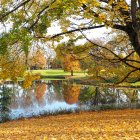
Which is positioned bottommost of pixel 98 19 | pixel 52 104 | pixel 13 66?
pixel 52 104

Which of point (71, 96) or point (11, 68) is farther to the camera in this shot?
point (71, 96)

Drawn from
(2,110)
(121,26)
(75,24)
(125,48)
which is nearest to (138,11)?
(121,26)

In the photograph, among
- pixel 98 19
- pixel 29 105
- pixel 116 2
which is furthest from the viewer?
pixel 29 105

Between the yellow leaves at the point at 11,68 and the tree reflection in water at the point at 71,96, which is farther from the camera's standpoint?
the tree reflection in water at the point at 71,96

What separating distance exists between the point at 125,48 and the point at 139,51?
24.2 feet

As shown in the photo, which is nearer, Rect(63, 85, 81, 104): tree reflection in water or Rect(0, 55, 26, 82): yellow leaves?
Rect(0, 55, 26, 82): yellow leaves

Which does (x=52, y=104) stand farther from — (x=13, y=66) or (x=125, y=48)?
(x=13, y=66)

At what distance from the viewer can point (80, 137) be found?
32.9 feet

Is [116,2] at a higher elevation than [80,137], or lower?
higher

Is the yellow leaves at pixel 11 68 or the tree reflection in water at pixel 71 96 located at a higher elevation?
the yellow leaves at pixel 11 68

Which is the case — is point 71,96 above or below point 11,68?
below

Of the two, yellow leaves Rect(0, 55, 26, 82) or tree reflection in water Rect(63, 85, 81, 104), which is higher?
yellow leaves Rect(0, 55, 26, 82)

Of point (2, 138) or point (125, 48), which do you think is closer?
point (2, 138)

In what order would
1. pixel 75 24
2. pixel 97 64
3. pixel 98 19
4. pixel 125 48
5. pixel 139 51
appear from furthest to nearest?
1. pixel 97 64
2. pixel 125 48
3. pixel 75 24
4. pixel 139 51
5. pixel 98 19
